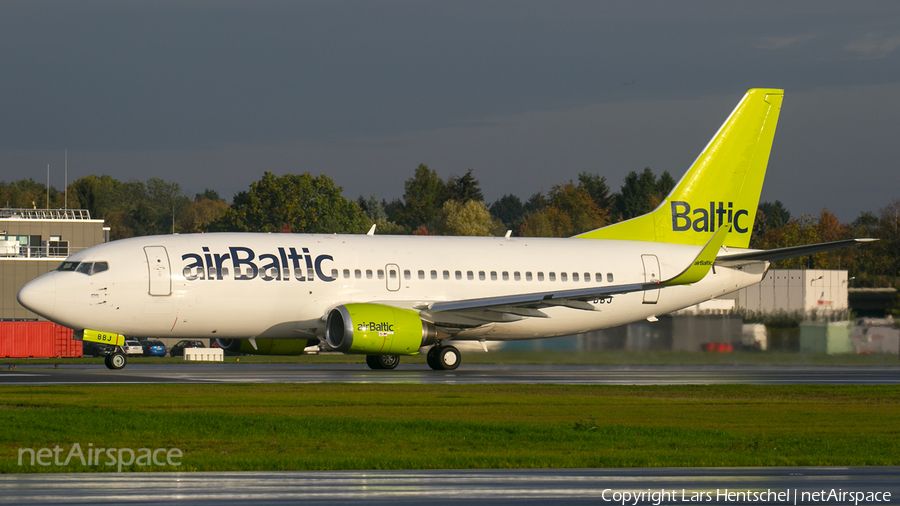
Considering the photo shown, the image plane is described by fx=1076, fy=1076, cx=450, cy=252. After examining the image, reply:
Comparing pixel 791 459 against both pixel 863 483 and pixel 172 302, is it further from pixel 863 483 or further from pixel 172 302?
pixel 172 302

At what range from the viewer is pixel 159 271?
100 ft

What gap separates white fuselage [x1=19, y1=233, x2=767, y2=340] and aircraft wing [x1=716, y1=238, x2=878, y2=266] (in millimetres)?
710

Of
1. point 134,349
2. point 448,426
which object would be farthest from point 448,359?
point 134,349

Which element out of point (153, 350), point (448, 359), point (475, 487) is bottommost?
point (153, 350)

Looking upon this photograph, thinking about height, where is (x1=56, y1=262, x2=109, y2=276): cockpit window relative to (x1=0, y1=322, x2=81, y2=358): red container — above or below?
above

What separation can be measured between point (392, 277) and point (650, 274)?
9.52 metres

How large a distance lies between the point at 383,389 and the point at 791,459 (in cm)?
1246

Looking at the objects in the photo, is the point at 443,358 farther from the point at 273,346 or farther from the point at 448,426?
the point at 448,426

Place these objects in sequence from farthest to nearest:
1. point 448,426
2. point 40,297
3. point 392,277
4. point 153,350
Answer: point 153,350 < point 392,277 < point 40,297 < point 448,426

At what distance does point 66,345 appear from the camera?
190 ft

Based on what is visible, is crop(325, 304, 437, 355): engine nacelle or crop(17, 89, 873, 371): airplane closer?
crop(325, 304, 437, 355): engine nacelle

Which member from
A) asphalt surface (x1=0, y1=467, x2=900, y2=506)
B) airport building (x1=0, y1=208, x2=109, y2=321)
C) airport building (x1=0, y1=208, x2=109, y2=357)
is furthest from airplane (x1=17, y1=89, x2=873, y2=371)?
airport building (x1=0, y1=208, x2=109, y2=321)

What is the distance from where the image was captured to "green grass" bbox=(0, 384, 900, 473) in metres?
13.3

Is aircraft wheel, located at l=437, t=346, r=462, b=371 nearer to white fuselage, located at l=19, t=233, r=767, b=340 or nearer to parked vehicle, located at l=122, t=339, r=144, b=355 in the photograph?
white fuselage, located at l=19, t=233, r=767, b=340
